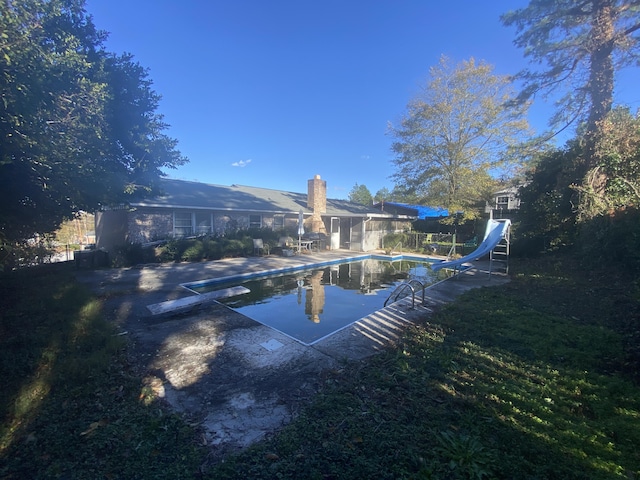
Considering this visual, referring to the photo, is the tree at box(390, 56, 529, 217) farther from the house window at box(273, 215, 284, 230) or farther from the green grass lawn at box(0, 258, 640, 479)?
the green grass lawn at box(0, 258, 640, 479)

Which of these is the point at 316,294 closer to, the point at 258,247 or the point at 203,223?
the point at 258,247

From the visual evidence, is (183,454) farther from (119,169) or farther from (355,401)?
(119,169)

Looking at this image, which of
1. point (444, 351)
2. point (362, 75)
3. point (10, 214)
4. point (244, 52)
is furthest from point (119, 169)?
point (362, 75)

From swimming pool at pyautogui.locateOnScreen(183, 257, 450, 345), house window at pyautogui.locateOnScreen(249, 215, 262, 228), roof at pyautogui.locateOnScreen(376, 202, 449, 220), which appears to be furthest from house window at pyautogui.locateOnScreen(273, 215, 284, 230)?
roof at pyautogui.locateOnScreen(376, 202, 449, 220)

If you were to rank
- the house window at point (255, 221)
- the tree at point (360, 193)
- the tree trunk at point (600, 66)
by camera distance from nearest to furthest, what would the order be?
the tree trunk at point (600, 66) → the house window at point (255, 221) → the tree at point (360, 193)

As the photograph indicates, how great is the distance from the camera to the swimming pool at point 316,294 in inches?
234

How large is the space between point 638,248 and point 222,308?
10.1m

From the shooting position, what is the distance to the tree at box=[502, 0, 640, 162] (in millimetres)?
10250

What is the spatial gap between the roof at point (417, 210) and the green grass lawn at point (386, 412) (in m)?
17.3

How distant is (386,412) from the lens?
9.01ft

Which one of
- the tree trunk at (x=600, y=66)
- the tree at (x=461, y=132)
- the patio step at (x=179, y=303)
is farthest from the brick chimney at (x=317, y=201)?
the tree trunk at (x=600, y=66)

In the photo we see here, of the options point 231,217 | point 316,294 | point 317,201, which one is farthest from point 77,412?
point 317,201

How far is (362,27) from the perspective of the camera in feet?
41.4

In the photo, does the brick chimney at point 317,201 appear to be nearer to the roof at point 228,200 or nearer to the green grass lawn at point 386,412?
the roof at point 228,200
